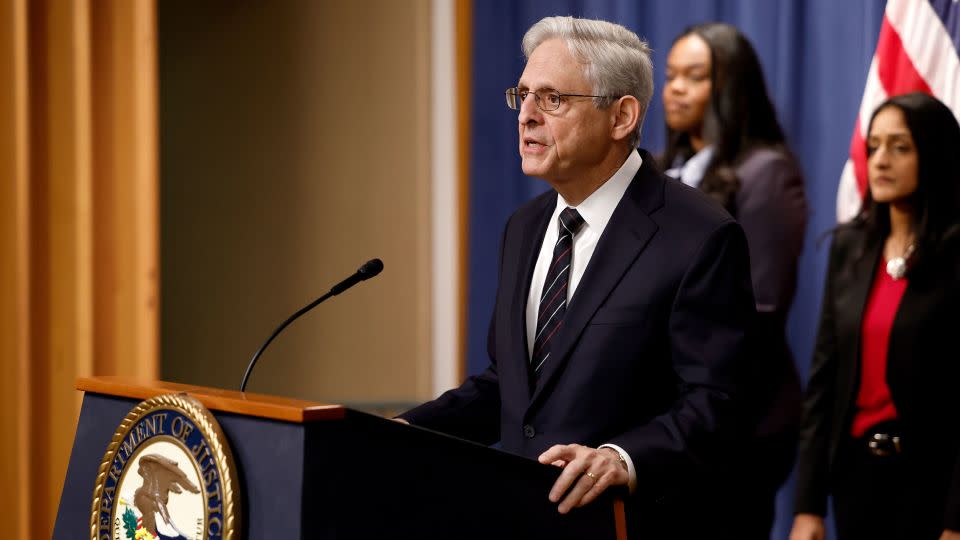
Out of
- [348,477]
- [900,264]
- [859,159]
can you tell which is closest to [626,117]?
[348,477]

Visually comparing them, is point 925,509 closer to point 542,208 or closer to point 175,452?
point 542,208

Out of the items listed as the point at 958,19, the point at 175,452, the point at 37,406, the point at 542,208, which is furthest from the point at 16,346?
the point at 958,19

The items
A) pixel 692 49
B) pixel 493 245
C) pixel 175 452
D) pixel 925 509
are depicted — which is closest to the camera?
pixel 175 452

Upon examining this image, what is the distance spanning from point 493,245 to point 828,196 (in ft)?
5.28

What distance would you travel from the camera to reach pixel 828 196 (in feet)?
12.3

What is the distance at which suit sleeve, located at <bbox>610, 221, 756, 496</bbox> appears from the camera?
186 cm

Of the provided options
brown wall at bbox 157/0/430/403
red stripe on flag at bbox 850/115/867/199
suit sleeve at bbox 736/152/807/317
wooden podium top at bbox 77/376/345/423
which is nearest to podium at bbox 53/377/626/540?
wooden podium top at bbox 77/376/345/423

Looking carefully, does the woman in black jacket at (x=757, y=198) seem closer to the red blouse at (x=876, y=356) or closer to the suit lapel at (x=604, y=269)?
the red blouse at (x=876, y=356)

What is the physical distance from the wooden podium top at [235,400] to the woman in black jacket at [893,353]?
1.83m

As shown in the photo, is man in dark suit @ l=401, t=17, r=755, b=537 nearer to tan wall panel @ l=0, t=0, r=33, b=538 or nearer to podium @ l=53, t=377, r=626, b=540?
podium @ l=53, t=377, r=626, b=540

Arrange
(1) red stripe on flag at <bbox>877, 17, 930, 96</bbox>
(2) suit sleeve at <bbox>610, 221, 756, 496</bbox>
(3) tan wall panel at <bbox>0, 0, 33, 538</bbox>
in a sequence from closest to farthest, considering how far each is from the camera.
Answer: (2) suit sleeve at <bbox>610, 221, 756, 496</bbox> → (1) red stripe on flag at <bbox>877, 17, 930, 96</bbox> → (3) tan wall panel at <bbox>0, 0, 33, 538</bbox>

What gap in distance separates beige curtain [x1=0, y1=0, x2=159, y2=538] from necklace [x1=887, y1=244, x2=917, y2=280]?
95.0 inches

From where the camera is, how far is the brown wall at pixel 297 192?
4984 millimetres

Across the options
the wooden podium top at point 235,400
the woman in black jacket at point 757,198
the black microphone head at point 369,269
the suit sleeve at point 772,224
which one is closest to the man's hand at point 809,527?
the woman in black jacket at point 757,198
